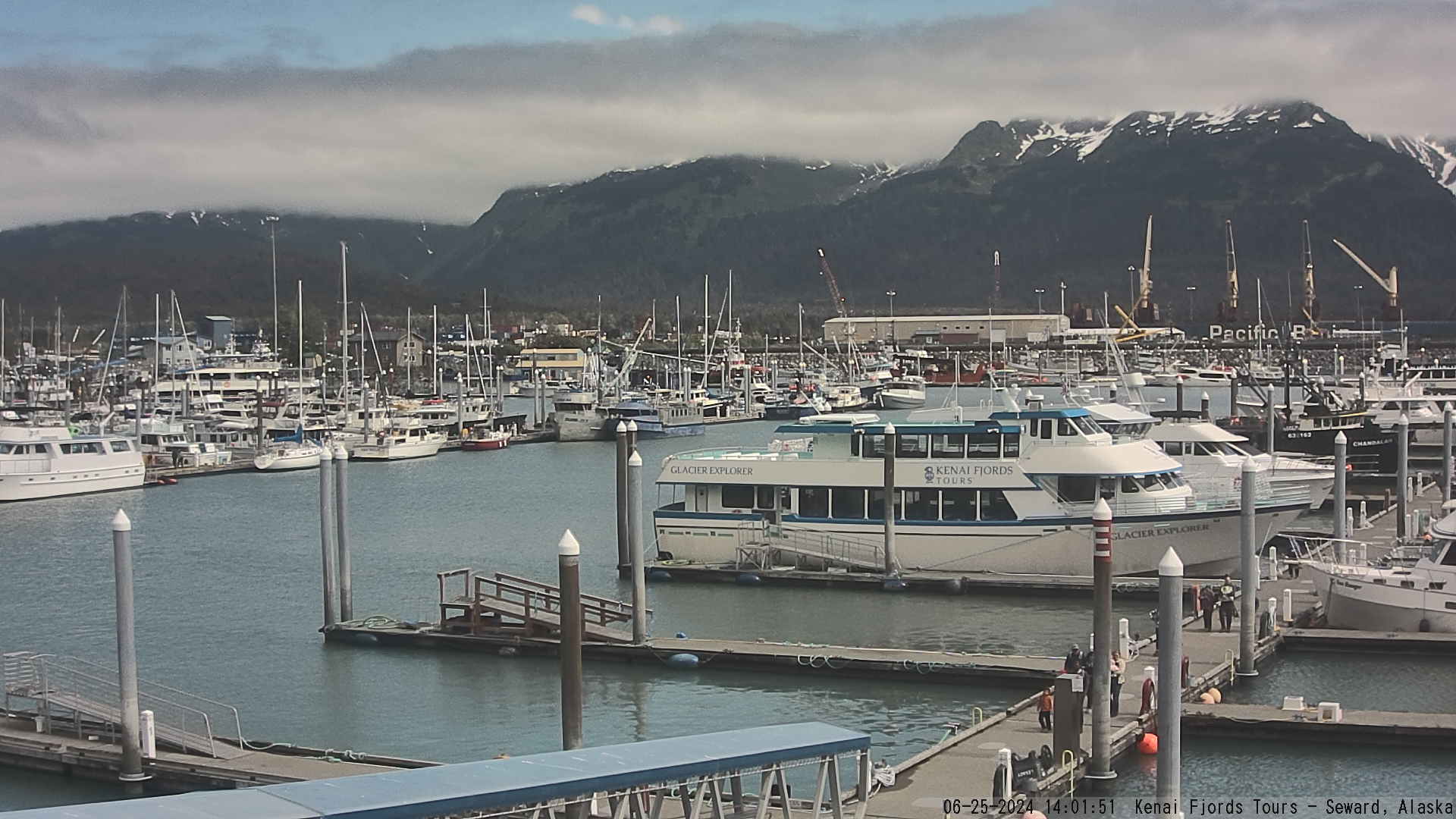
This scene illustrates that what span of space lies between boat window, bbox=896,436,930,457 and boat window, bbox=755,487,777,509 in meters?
3.71

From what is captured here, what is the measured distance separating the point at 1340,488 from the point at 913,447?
10811 mm

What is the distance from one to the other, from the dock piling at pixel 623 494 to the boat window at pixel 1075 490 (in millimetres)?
11190

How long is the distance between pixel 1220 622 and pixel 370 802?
79.9 ft

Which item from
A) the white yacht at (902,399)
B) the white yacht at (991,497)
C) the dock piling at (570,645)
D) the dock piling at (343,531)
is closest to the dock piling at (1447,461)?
the white yacht at (991,497)

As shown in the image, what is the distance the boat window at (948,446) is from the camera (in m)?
47.7

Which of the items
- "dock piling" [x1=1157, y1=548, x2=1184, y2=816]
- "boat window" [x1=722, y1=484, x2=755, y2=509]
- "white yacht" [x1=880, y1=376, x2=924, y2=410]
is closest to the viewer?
"dock piling" [x1=1157, y1=548, x2=1184, y2=816]

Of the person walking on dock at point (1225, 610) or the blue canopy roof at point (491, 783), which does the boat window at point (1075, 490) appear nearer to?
the person walking on dock at point (1225, 610)

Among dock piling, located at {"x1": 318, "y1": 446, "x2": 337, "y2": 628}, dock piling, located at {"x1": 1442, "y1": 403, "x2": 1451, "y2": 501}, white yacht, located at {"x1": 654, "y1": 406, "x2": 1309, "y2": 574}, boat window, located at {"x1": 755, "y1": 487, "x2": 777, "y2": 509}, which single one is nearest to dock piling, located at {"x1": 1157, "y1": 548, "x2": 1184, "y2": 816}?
dock piling, located at {"x1": 318, "y1": 446, "x2": 337, "y2": 628}

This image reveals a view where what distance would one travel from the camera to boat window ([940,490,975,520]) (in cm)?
4759

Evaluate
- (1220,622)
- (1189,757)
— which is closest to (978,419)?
(1220,622)

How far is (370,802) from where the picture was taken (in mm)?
17484

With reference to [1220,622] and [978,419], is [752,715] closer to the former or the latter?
[1220,622]

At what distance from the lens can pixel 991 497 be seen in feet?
155

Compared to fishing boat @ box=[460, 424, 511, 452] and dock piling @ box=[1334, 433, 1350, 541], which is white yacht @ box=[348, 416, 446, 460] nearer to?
fishing boat @ box=[460, 424, 511, 452]
